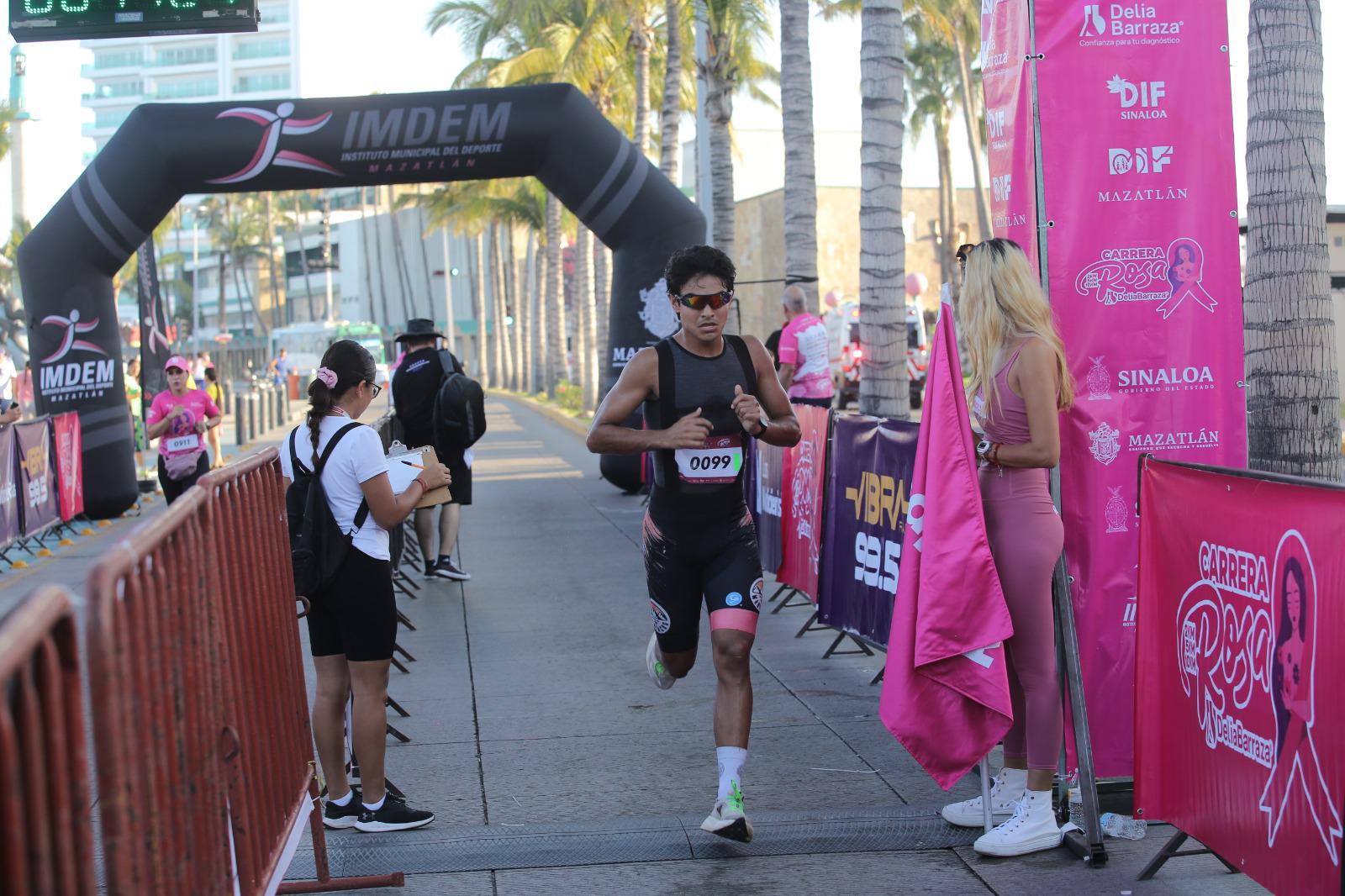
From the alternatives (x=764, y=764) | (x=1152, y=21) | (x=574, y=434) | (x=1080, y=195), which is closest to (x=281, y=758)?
(x=764, y=764)

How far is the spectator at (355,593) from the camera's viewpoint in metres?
4.82

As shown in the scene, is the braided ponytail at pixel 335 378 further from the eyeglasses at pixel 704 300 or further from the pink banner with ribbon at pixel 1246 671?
the pink banner with ribbon at pixel 1246 671

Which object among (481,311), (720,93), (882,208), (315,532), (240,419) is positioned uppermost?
(720,93)

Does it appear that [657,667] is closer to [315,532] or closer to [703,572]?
[703,572]

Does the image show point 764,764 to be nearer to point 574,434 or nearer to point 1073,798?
point 1073,798

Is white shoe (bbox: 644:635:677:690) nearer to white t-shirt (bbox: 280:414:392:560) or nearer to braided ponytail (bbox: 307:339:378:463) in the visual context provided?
white t-shirt (bbox: 280:414:392:560)

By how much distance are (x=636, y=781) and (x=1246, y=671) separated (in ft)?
8.32

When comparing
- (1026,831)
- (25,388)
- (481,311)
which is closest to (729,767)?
(1026,831)

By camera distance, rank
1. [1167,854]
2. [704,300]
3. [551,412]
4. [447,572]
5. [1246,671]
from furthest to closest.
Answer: [551,412] < [447,572] < [704,300] < [1167,854] < [1246,671]

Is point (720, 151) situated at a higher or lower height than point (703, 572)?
higher

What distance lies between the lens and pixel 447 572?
1090 centimetres

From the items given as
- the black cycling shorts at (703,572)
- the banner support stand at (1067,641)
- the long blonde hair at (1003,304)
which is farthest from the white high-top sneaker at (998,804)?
the long blonde hair at (1003,304)

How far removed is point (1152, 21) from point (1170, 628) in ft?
6.89

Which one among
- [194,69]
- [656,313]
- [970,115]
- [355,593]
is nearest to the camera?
[355,593]
